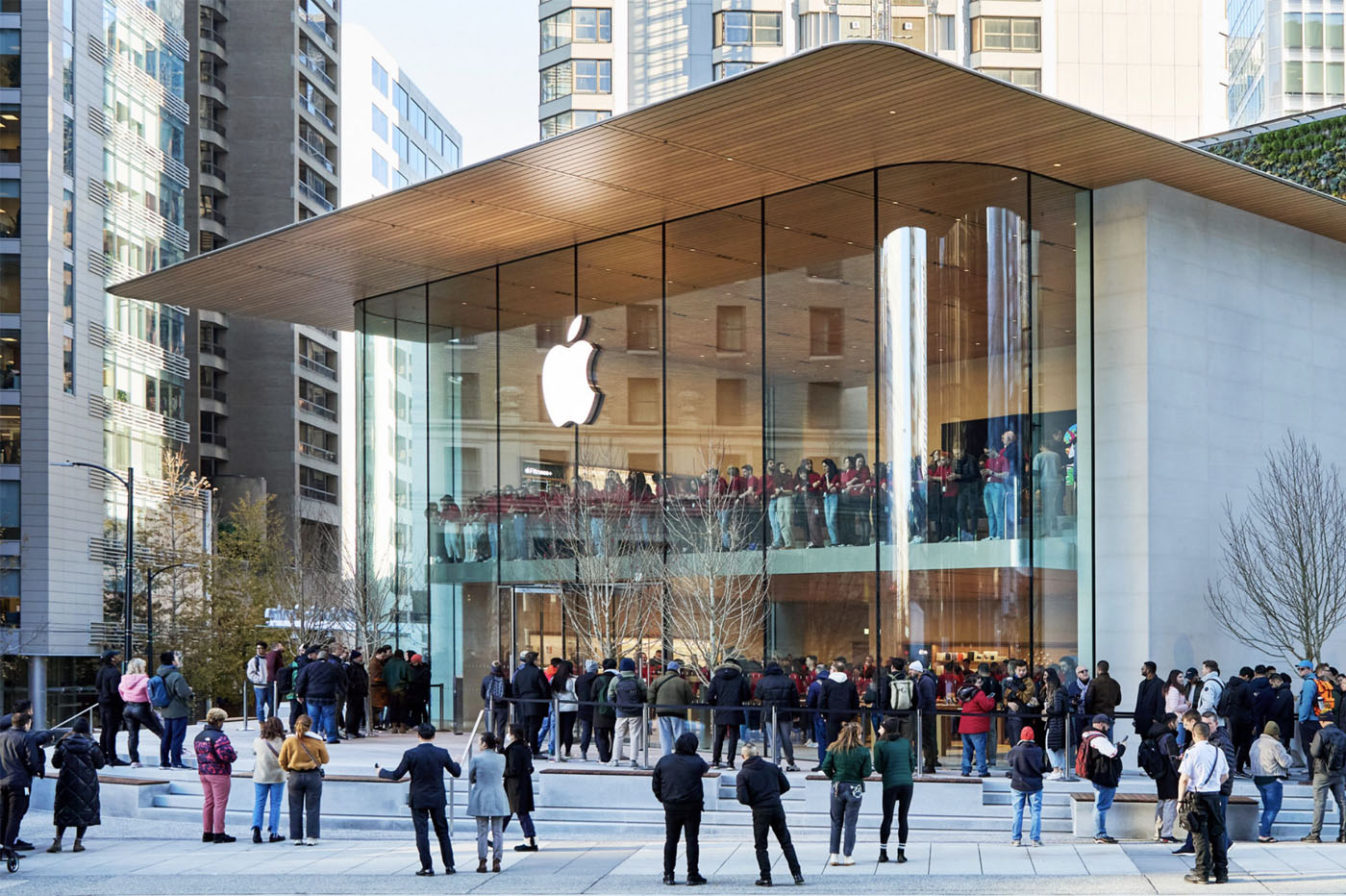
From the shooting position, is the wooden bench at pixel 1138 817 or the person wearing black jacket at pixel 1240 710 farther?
the person wearing black jacket at pixel 1240 710

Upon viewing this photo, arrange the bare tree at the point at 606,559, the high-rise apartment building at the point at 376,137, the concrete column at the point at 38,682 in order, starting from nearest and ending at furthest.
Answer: the bare tree at the point at 606,559 < the concrete column at the point at 38,682 < the high-rise apartment building at the point at 376,137

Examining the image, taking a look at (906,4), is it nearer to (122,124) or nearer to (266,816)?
(122,124)

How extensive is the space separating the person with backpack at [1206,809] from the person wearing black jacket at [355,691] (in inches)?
661

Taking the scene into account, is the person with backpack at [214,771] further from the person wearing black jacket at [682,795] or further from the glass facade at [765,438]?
the glass facade at [765,438]

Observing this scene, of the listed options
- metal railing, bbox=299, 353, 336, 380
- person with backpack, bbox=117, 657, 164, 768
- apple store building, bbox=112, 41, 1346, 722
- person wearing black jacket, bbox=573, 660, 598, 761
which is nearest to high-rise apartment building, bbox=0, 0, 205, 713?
metal railing, bbox=299, 353, 336, 380

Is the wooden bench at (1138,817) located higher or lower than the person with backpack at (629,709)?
lower

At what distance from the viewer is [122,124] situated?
70062mm

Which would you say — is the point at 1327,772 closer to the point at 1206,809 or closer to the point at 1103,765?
the point at 1103,765

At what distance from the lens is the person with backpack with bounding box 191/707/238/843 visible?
66.6 ft

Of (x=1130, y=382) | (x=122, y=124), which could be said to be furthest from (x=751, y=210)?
(x=122, y=124)

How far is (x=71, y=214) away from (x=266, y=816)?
48137 millimetres

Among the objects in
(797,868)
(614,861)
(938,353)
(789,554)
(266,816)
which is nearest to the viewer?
(797,868)

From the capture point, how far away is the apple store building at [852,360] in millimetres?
25812

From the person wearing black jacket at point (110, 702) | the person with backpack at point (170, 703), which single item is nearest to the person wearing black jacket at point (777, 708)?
the person with backpack at point (170, 703)
